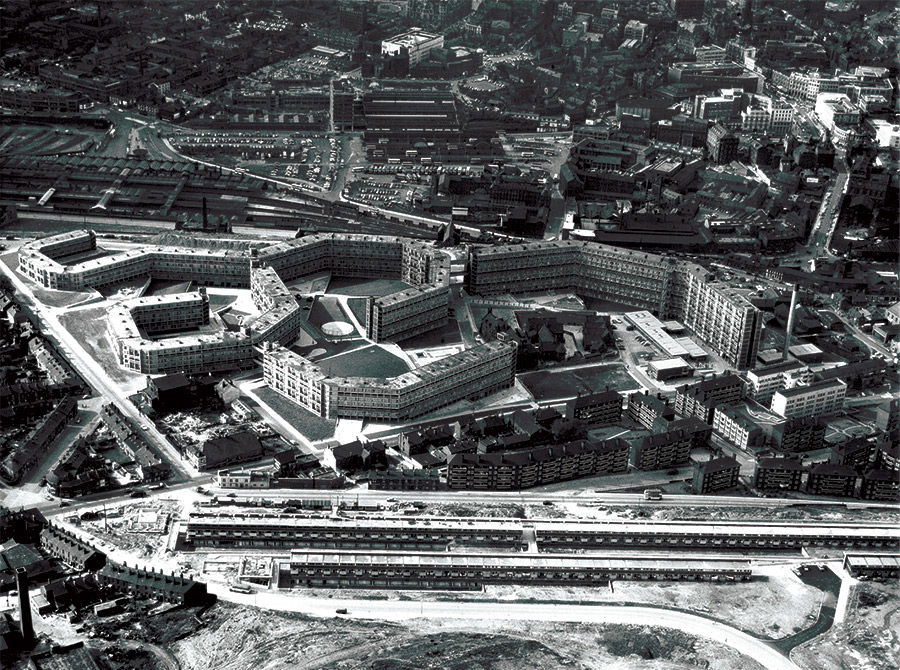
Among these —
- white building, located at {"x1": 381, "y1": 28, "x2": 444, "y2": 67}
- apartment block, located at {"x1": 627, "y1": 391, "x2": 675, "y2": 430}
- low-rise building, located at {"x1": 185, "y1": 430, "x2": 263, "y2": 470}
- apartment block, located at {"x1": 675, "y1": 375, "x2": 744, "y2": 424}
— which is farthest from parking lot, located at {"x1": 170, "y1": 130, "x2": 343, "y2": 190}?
apartment block, located at {"x1": 675, "y1": 375, "x2": 744, "y2": 424}

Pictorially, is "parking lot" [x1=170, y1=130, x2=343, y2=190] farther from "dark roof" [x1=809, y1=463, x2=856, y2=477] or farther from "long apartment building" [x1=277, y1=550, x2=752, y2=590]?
"long apartment building" [x1=277, y1=550, x2=752, y2=590]

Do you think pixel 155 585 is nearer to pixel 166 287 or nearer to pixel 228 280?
pixel 166 287

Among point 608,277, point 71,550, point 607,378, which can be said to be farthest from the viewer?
point 608,277

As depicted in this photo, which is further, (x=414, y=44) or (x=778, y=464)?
(x=414, y=44)

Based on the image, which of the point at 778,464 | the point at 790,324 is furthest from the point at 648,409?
the point at 790,324

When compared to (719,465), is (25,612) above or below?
below

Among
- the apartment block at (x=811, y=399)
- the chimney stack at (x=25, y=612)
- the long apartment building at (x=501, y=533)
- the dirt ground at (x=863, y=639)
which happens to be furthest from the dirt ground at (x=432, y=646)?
the apartment block at (x=811, y=399)
